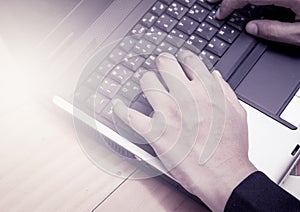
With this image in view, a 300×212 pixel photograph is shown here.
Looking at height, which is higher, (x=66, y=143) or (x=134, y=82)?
(x=134, y=82)

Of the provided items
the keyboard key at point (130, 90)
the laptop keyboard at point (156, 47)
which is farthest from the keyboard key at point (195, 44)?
the keyboard key at point (130, 90)

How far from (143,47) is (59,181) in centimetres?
22

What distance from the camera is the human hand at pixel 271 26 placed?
2.37 feet

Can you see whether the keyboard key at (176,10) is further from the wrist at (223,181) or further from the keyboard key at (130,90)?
the wrist at (223,181)

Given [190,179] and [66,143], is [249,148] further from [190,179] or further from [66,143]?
[66,143]

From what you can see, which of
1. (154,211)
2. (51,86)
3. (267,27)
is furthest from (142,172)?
(267,27)

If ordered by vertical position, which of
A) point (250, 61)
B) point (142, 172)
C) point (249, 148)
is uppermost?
point (250, 61)

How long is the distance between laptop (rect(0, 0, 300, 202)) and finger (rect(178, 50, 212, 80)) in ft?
0.07

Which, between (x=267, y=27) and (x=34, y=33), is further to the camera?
(x=267, y=27)

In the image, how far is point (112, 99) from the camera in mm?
658

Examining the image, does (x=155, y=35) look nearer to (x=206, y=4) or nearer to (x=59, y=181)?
(x=206, y=4)

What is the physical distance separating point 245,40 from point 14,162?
1.22ft

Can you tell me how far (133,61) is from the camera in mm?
690

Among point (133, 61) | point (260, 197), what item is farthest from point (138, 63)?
point (260, 197)
